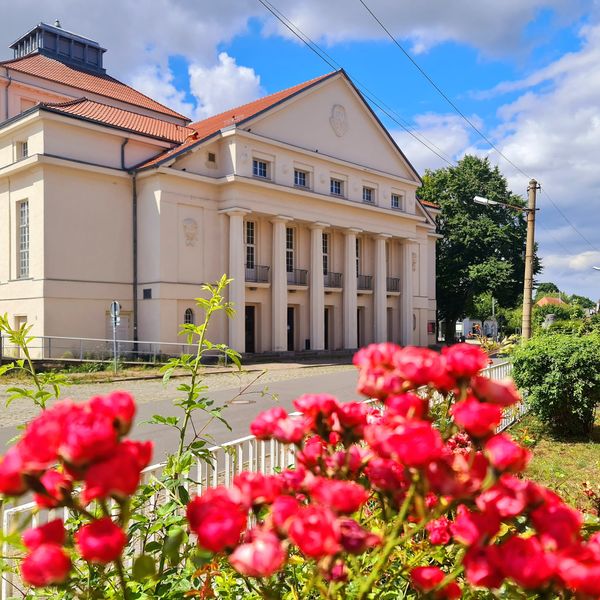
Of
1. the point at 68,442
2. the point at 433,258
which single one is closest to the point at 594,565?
the point at 68,442

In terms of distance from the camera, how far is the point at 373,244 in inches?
1459

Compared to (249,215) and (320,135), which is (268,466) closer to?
(249,215)

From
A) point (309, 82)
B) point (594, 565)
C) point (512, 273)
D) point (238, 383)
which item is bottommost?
point (238, 383)

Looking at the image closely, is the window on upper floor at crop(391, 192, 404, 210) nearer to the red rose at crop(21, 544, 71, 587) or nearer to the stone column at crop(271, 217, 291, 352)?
the stone column at crop(271, 217, 291, 352)

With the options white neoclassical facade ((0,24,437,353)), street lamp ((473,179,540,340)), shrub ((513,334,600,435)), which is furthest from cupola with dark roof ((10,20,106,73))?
shrub ((513,334,600,435))

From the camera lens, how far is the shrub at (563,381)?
962 cm

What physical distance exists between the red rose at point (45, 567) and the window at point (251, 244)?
29.3 m

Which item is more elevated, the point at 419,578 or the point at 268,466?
the point at 419,578

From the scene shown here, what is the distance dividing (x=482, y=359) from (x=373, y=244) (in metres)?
36.3

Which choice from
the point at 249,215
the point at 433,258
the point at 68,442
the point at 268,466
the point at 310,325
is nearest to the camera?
the point at 68,442

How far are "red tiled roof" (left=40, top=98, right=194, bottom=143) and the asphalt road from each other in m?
14.3

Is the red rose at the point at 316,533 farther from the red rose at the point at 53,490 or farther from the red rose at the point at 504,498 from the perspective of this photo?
the red rose at the point at 53,490

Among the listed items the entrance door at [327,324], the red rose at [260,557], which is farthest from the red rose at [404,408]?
the entrance door at [327,324]

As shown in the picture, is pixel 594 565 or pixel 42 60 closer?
pixel 594 565
